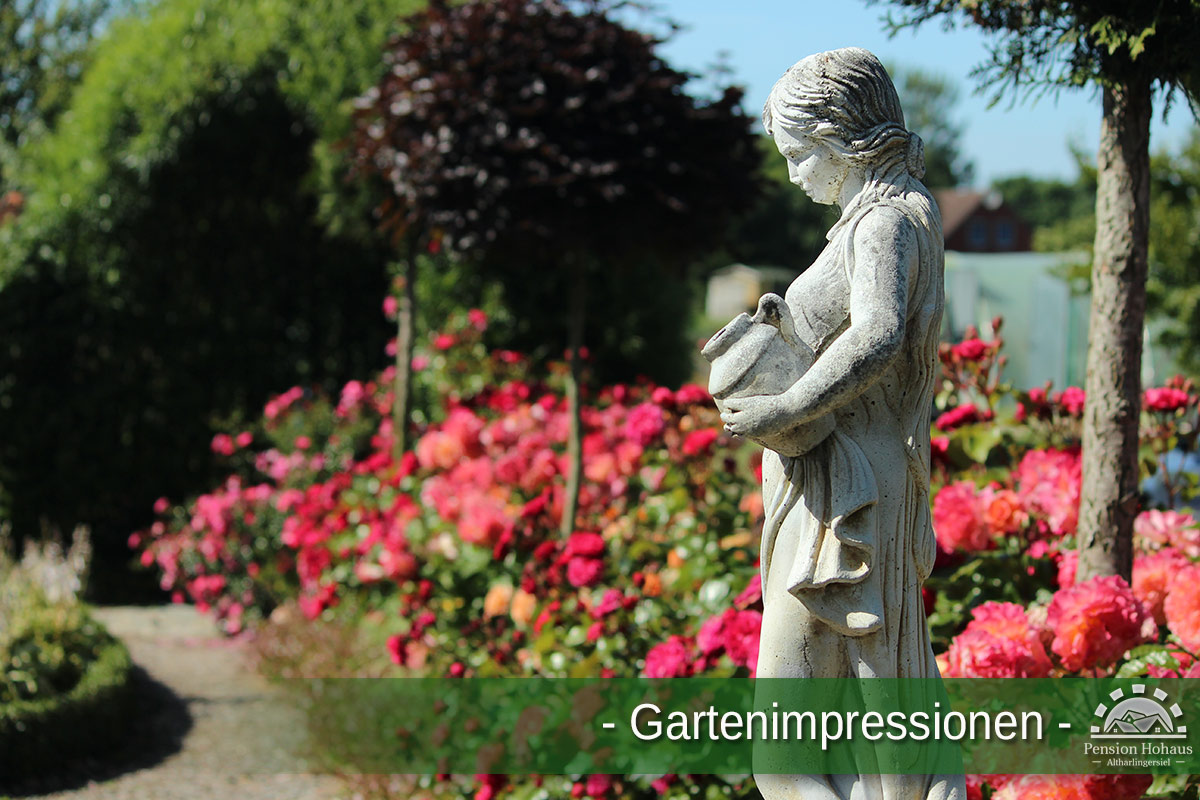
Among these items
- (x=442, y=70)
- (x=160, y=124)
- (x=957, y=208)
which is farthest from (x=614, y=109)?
(x=957, y=208)

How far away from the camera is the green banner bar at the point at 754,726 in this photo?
1.96 metres

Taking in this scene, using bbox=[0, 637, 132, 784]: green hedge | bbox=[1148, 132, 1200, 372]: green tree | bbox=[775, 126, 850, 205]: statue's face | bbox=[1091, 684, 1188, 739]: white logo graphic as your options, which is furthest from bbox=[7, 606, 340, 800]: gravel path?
bbox=[1148, 132, 1200, 372]: green tree

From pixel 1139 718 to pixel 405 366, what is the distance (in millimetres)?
4667

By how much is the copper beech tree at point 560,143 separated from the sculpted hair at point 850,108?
265 centimetres

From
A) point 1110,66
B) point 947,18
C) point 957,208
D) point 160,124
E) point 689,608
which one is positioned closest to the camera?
point 1110,66

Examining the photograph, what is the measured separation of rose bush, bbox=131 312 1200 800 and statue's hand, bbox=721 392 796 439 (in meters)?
1.03

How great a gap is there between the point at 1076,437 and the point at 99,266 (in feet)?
21.0

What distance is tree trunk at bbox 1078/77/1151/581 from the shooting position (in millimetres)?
2939

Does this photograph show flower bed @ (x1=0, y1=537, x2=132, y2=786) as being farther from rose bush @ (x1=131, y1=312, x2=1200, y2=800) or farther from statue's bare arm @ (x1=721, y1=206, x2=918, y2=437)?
statue's bare arm @ (x1=721, y1=206, x2=918, y2=437)

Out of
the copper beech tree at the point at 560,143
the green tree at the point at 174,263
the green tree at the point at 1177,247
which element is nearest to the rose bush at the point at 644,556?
the copper beech tree at the point at 560,143

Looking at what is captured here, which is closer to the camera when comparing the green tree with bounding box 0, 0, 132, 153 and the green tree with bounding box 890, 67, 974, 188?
the green tree with bounding box 0, 0, 132, 153

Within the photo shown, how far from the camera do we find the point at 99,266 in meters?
7.57

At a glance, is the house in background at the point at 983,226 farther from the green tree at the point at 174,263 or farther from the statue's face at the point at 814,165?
the statue's face at the point at 814,165

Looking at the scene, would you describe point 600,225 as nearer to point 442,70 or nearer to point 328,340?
point 442,70
